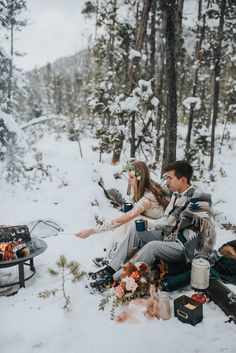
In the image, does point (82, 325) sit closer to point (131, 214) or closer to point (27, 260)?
point (27, 260)

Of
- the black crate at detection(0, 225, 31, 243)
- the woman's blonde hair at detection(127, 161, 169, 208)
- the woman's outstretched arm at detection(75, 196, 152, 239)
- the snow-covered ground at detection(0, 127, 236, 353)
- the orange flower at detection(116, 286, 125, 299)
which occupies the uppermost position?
the woman's blonde hair at detection(127, 161, 169, 208)

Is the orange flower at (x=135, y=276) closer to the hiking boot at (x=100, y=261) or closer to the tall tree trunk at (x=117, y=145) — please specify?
the hiking boot at (x=100, y=261)

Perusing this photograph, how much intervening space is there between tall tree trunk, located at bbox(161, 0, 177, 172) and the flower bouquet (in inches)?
187

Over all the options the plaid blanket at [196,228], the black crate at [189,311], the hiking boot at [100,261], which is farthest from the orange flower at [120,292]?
the hiking boot at [100,261]

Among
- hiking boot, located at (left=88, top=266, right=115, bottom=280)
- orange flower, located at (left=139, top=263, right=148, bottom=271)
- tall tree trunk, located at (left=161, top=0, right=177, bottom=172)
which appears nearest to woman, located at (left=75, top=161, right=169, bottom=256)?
hiking boot, located at (left=88, top=266, right=115, bottom=280)

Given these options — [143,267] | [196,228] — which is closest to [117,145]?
[196,228]

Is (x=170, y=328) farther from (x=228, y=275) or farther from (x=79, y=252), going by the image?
(x=79, y=252)

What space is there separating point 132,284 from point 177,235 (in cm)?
95

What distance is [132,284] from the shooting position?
4.16m

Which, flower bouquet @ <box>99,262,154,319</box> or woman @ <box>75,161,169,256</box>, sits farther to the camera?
woman @ <box>75,161,169,256</box>

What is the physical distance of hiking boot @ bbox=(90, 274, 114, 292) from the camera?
15.1ft

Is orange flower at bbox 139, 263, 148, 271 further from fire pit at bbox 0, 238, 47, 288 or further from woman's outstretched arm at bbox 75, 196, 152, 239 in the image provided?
fire pit at bbox 0, 238, 47, 288

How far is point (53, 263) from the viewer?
5.60 meters

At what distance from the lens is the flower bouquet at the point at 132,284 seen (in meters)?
4.18
